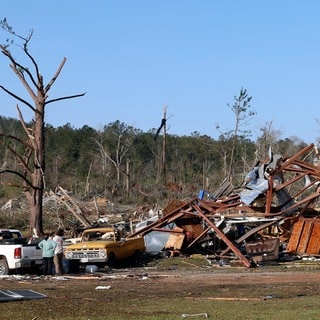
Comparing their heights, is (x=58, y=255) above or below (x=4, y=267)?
above

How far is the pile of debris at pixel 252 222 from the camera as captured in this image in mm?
29594

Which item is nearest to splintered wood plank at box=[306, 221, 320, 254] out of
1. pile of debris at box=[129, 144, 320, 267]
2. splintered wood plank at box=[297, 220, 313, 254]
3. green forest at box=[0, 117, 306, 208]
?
pile of debris at box=[129, 144, 320, 267]

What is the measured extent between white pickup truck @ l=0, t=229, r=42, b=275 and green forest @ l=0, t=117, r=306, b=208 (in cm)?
3285

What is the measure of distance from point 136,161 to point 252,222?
6899 centimetres

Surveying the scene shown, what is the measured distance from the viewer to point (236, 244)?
30016 mm

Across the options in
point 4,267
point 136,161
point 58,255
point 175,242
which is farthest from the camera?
point 136,161

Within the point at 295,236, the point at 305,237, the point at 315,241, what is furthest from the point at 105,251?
the point at 315,241

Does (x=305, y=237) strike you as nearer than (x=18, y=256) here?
No

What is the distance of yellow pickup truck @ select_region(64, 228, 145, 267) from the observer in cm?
2689

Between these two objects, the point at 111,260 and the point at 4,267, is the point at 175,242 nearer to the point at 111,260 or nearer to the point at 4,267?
the point at 111,260

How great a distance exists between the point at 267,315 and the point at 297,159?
18.7 meters

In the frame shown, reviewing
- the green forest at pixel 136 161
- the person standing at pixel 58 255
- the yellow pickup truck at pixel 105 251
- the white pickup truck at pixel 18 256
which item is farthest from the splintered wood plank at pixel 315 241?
the green forest at pixel 136 161

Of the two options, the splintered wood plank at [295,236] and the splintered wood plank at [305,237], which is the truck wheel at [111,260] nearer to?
the splintered wood plank at [295,236]

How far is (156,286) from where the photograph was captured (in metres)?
20.2
